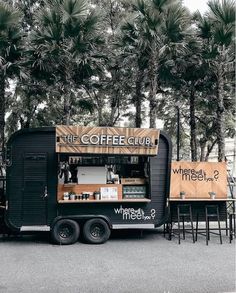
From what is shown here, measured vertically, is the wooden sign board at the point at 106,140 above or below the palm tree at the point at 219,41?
Result: below

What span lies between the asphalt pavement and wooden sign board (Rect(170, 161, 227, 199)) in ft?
4.43

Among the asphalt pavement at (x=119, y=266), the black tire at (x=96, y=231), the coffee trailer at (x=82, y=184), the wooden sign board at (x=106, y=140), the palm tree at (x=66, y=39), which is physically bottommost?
the asphalt pavement at (x=119, y=266)

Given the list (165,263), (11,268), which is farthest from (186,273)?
(11,268)

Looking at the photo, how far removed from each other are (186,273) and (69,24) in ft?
35.4

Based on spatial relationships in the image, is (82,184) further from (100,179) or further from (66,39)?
(66,39)

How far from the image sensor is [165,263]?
26.4 feet

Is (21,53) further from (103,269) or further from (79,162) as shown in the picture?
(103,269)

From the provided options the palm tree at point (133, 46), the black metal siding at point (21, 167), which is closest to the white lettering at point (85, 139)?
the black metal siding at point (21, 167)

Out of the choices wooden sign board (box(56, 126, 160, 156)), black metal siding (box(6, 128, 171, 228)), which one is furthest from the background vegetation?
wooden sign board (box(56, 126, 160, 156))

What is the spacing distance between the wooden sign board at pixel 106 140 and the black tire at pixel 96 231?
1922 millimetres

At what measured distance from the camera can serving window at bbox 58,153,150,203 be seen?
10.0 metres

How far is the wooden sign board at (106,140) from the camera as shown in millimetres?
9617

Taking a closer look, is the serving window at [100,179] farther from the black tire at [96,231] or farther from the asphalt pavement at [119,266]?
the asphalt pavement at [119,266]

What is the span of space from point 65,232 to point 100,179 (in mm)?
1692
